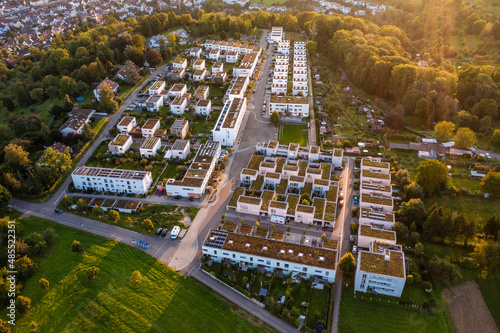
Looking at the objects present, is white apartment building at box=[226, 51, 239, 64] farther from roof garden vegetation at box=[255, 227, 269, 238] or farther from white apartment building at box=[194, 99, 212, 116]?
roof garden vegetation at box=[255, 227, 269, 238]

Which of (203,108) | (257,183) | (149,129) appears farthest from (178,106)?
(257,183)

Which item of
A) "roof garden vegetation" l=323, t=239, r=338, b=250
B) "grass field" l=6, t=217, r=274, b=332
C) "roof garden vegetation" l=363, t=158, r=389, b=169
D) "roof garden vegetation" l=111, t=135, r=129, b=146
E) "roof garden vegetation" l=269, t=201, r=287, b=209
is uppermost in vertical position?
"roof garden vegetation" l=363, t=158, r=389, b=169

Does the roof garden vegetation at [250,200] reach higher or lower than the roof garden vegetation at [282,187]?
higher

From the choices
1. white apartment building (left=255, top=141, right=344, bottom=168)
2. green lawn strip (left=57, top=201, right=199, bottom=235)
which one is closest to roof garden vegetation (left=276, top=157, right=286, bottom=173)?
white apartment building (left=255, top=141, right=344, bottom=168)

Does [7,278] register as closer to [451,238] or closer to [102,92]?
[102,92]

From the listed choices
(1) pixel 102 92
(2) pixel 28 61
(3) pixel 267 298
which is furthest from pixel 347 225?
(2) pixel 28 61

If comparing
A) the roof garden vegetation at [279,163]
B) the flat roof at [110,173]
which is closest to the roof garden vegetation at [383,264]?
the roof garden vegetation at [279,163]

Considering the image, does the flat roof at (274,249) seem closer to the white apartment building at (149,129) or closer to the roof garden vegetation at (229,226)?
the roof garden vegetation at (229,226)
